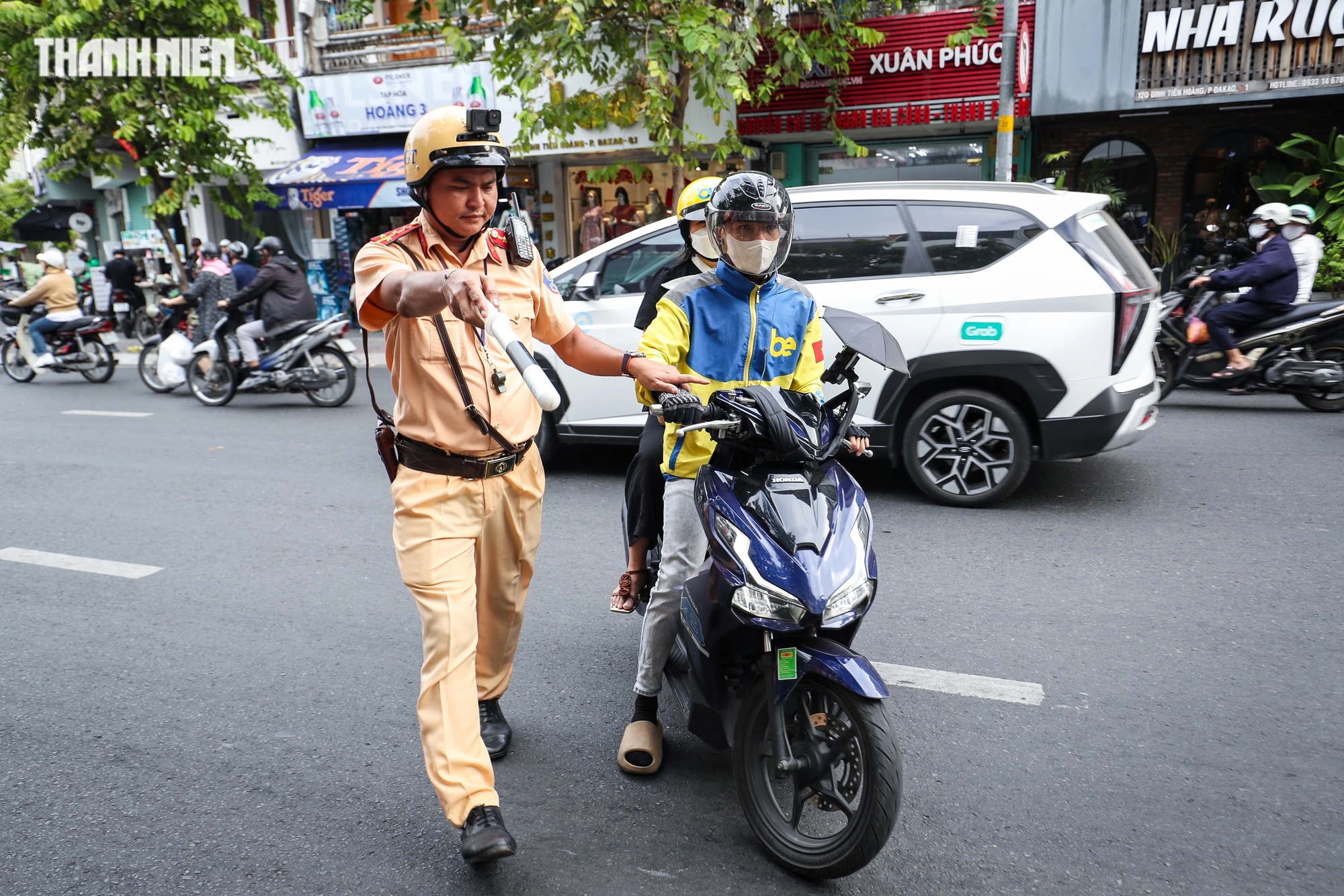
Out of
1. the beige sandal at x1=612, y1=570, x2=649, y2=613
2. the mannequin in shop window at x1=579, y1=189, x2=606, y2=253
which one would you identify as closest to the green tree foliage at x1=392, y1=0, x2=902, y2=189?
the mannequin in shop window at x1=579, y1=189, x2=606, y2=253

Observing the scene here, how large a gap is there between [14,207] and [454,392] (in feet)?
75.5

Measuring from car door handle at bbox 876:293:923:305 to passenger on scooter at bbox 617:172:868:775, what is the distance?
9.91 ft

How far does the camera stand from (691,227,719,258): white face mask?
382cm

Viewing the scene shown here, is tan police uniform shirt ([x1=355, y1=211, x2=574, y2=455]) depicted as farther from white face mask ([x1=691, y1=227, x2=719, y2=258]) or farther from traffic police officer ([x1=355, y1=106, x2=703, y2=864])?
white face mask ([x1=691, y1=227, x2=719, y2=258])

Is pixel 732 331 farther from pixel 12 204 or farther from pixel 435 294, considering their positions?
pixel 12 204

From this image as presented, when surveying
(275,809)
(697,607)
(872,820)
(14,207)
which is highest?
(14,207)

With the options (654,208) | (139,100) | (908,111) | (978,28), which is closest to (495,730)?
(978,28)

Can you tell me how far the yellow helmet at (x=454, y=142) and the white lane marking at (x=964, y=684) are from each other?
2.22m

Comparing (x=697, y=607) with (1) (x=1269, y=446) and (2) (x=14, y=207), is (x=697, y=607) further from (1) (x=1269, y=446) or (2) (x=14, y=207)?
(2) (x=14, y=207)

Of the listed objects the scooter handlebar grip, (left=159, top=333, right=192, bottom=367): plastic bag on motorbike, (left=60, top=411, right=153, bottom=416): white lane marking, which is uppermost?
the scooter handlebar grip

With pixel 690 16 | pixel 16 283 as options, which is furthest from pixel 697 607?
pixel 16 283

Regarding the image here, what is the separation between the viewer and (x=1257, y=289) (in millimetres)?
8281

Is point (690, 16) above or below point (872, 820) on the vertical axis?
above

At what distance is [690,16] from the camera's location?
11164mm
